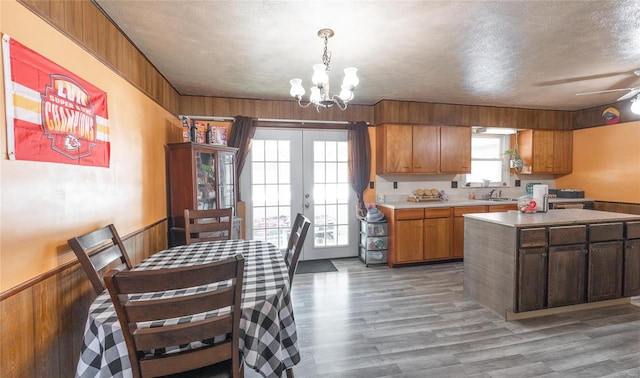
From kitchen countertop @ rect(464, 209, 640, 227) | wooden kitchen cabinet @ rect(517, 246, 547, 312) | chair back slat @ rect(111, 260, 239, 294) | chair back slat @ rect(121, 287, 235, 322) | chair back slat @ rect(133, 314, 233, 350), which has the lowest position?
wooden kitchen cabinet @ rect(517, 246, 547, 312)

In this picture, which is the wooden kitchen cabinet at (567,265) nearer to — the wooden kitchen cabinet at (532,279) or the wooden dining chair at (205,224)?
the wooden kitchen cabinet at (532,279)

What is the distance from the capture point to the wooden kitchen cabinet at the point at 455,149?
4.73 metres

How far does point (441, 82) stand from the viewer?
364 centimetres

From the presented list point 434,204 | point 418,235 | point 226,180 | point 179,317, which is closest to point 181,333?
point 179,317

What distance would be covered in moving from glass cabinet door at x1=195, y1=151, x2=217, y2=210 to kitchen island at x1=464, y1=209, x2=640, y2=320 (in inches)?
118

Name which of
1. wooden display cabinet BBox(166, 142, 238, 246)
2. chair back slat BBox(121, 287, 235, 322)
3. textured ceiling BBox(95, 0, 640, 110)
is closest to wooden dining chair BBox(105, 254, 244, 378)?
chair back slat BBox(121, 287, 235, 322)

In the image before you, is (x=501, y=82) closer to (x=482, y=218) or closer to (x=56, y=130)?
(x=482, y=218)

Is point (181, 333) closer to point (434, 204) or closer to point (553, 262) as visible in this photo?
point (553, 262)

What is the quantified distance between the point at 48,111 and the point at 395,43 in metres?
2.42

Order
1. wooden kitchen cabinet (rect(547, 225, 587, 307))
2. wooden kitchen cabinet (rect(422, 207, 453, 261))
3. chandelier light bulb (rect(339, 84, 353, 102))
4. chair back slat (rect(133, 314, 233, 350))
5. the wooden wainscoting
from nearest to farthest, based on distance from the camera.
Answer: chair back slat (rect(133, 314, 233, 350))
the wooden wainscoting
chandelier light bulb (rect(339, 84, 353, 102))
wooden kitchen cabinet (rect(547, 225, 587, 307))
wooden kitchen cabinet (rect(422, 207, 453, 261))

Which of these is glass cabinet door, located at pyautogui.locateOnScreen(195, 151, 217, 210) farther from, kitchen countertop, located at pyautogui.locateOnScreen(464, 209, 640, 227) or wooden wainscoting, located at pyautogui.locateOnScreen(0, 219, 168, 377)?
kitchen countertop, located at pyautogui.locateOnScreen(464, 209, 640, 227)

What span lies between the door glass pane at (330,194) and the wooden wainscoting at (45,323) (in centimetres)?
320

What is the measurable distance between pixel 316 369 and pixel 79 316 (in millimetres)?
1512

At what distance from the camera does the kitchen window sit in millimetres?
5301
